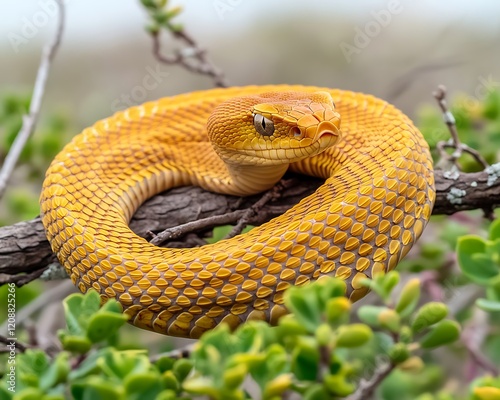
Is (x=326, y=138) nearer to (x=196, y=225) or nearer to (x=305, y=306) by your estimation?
(x=196, y=225)

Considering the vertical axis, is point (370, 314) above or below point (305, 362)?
above

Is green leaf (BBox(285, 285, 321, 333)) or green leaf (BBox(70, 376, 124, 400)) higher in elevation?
green leaf (BBox(285, 285, 321, 333))

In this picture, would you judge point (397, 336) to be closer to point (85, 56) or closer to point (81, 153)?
point (81, 153)

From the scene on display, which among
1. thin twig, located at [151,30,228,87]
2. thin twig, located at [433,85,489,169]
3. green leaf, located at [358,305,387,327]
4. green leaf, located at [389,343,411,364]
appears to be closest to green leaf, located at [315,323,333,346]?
green leaf, located at [358,305,387,327]

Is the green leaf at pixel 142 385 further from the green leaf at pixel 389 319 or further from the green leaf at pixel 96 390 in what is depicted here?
the green leaf at pixel 389 319

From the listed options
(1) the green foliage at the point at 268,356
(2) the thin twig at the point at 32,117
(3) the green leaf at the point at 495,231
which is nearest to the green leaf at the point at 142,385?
(1) the green foliage at the point at 268,356

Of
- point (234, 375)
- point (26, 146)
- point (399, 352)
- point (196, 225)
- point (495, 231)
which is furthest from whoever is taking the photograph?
point (26, 146)

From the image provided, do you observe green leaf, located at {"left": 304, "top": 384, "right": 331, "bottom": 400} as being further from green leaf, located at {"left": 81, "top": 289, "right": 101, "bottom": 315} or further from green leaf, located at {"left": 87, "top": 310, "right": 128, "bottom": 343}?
green leaf, located at {"left": 81, "top": 289, "right": 101, "bottom": 315}

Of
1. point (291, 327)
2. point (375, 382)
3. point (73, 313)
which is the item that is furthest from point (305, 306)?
point (73, 313)
